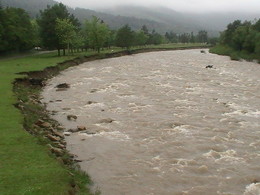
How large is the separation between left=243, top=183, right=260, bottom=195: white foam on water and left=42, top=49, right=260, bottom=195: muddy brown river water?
0.05m

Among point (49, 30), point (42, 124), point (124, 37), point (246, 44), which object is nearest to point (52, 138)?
point (42, 124)

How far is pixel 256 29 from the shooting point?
10031 cm

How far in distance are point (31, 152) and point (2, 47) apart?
198ft

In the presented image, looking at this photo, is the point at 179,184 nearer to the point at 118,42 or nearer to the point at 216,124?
the point at 216,124

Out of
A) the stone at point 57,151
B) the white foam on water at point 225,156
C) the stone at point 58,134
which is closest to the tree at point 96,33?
the stone at point 58,134

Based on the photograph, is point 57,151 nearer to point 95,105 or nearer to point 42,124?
point 42,124

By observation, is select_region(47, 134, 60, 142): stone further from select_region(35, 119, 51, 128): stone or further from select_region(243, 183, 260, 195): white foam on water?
select_region(243, 183, 260, 195): white foam on water

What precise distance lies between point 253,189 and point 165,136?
8.39 meters

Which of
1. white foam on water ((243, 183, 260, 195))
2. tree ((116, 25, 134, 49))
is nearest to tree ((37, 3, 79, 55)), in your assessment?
tree ((116, 25, 134, 49))

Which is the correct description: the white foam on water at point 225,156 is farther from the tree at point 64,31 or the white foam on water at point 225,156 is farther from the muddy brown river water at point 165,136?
the tree at point 64,31

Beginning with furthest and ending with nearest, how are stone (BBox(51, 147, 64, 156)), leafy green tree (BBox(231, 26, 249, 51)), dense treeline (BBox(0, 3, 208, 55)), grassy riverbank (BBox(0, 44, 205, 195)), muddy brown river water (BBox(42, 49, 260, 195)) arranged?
leafy green tree (BBox(231, 26, 249, 51))
dense treeline (BBox(0, 3, 208, 55))
stone (BBox(51, 147, 64, 156))
muddy brown river water (BBox(42, 49, 260, 195))
grassy riverbank (BBox(0, 44, 205, 195))

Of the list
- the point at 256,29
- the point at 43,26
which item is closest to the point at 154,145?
the point at 43,26

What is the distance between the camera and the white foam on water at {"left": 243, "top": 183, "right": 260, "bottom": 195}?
52.3ft

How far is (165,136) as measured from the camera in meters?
23.6
